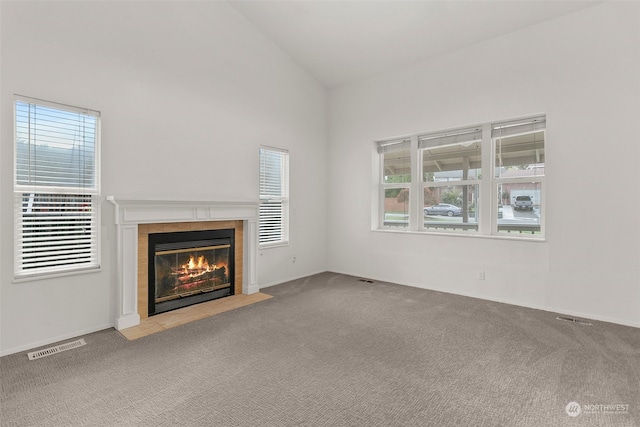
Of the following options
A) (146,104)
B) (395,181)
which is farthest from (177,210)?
(395,181)

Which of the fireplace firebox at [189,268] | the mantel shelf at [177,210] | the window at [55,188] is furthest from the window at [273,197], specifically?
the window at [55,188]

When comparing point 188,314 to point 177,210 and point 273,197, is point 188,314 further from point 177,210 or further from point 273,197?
point 273,197

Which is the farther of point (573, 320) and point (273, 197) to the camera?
point (273, 197)

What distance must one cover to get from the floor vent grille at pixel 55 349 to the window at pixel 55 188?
0.67 meters

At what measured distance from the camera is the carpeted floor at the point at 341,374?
196 cm

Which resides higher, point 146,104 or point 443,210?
point 146,104

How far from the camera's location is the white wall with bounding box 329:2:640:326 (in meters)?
3.42

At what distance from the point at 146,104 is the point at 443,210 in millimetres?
4237

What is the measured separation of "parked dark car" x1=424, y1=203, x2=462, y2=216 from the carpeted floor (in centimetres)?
165

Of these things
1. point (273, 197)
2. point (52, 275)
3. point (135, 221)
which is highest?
point (273, 197)

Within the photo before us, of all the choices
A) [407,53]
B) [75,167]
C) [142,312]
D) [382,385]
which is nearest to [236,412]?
[382,385]

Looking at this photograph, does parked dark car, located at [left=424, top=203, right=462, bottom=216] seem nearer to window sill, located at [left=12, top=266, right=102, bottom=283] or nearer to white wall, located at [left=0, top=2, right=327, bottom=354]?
white wall, located at [left=0, top=2, right=327, bottom=354]

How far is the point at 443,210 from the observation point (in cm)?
493

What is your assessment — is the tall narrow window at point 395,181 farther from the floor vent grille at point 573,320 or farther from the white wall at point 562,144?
the floor vent grille at point 573,320
